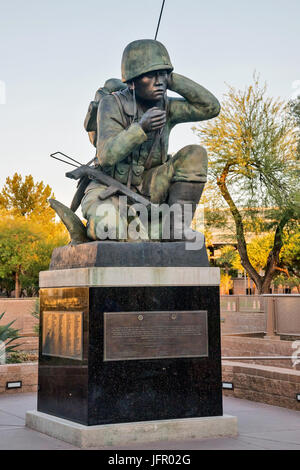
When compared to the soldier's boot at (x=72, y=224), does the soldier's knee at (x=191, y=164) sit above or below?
above

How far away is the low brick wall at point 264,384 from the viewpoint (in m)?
7.51

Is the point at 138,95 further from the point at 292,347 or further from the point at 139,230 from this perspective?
the point at 292,347

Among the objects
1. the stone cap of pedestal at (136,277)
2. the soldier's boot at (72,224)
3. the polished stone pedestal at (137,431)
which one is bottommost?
the polished stone pedestal at (137,431)

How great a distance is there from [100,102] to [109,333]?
2.48 metres

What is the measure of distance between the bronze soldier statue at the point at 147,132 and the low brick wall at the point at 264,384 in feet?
8.84

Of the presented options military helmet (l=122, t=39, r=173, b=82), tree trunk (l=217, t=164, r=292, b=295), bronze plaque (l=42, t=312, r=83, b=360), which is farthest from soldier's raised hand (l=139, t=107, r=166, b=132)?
tree trunk (l=217, t=164, r=292, b=295)

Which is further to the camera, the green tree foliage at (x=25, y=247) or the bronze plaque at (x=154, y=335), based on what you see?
the green tree foliage at (x=25, y=247)

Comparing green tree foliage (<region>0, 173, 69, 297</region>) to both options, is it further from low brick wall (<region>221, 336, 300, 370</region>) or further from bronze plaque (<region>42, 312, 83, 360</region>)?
bronze plaque (<region>42, 312, 83, 360</region>)

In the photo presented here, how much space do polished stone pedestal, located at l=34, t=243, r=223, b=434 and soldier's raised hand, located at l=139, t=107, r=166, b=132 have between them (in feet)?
4.00

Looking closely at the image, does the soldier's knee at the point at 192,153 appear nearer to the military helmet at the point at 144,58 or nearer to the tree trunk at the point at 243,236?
the military helmet at the point at 144,58

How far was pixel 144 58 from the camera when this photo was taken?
6.16 meters

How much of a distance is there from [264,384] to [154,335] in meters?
2.93

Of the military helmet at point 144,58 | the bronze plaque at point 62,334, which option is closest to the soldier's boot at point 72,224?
the bronze plaque at point 62,334

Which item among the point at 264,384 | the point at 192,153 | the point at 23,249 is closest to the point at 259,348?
the point at 264,384
